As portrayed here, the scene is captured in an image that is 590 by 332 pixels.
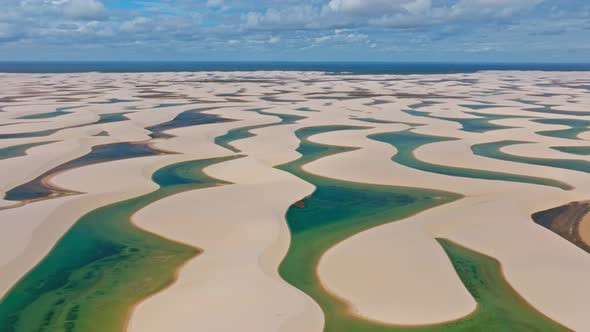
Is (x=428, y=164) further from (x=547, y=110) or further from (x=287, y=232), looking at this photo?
(x=547, y=110)

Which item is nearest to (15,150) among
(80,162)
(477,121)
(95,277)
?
(80,162)

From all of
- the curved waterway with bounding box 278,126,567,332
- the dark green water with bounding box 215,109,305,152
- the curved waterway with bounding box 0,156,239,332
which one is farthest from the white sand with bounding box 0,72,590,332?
the dark green water with bounding box 215,109,305,152

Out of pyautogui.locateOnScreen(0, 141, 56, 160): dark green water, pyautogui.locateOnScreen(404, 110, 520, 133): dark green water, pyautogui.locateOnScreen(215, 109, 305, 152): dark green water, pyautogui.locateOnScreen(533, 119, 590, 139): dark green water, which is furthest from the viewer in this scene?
pyautogui.locateOnScreen(404, 110, 520, 133): dark green water

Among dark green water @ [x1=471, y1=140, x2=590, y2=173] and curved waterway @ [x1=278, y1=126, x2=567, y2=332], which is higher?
curved waterway @ [x1=278, y1=126, x2=567, y2=332]

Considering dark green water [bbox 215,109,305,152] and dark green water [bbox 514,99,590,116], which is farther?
dark green water [bbox 514,99,590,116]

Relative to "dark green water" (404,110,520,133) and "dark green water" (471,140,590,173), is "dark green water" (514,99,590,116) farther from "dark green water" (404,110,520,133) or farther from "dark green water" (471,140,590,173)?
"dark green water" (471,140,590,173)

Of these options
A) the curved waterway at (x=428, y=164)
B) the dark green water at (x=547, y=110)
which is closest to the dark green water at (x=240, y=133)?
the curved waterway at (x=428, y=164)

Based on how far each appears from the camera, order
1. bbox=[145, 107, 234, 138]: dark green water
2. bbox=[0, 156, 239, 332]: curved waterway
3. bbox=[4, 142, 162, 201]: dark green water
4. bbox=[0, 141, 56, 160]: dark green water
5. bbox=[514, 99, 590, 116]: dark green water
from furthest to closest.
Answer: bbox=[514, 99, 590, 116]: dark green water
bbox=[145, 107, 234, 138]: dark green water
bbox=[0, 141, 56, 160]: dark green water
bbox=[4, 142, 162, 201]: dark green water
bbox=[0, 156, 239, 332]: curved waterway
